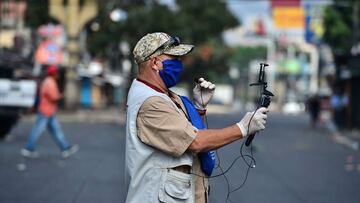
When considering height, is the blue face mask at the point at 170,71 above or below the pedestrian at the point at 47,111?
above

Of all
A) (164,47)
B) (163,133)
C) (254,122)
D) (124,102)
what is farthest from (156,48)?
(124,102)

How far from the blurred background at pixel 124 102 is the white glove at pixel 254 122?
855mm

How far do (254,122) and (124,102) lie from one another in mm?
39474

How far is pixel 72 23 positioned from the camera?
44.4 m

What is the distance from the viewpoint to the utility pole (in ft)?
146

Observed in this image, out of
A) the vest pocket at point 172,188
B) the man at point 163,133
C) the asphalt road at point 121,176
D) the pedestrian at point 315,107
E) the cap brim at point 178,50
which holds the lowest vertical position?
the pedestrian at point 315,107

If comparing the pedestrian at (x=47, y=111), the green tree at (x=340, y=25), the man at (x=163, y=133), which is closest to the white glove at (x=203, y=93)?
the man at (x=163, y=133)

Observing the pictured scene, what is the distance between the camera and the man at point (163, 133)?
4.59m

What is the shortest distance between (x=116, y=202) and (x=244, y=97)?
5076 inches


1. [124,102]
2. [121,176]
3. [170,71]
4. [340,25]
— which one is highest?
[170,71]

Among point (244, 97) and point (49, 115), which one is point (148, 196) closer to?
point (49, 115)

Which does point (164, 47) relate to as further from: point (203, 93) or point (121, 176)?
point (121, 176)

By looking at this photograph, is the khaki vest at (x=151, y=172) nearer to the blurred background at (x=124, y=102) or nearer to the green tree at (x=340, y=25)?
the blurred background at (x=124, y=102)

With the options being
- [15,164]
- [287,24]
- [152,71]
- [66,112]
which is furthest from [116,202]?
[287,24]
